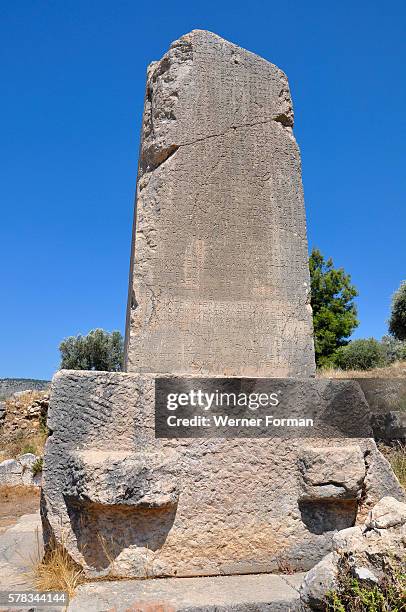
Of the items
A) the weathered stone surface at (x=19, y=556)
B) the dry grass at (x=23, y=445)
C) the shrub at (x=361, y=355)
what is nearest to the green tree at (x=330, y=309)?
the shrub at (x=361, y=355)

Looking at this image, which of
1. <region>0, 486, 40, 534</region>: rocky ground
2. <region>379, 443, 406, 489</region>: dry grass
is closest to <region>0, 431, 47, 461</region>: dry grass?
<region>0, 486, 40, 534</region>: rocky ground

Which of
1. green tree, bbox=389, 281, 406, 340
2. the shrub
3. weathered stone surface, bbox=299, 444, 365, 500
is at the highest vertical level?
green tree, bbox=389, 281, 406, 340

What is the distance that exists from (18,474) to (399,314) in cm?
1594

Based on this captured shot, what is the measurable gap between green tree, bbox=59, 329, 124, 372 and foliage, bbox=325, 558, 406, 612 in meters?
20.1

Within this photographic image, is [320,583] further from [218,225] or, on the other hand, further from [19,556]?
[218,225]

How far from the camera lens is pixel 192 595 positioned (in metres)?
2.36

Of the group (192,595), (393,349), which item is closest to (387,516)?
(192,595)

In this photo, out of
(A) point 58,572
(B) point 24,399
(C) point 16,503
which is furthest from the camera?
(B) point 24,399

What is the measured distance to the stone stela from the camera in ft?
8.49

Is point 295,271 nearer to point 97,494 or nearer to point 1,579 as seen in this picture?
point 97,494

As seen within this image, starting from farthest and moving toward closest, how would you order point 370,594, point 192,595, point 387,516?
point 192,595 < point 387,516 < point 370,594

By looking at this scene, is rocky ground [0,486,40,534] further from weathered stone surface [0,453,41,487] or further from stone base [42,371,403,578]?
stone base [42,371,403,578]

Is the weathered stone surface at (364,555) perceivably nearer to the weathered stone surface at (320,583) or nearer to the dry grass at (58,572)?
the weathered stone surface at (320,583)

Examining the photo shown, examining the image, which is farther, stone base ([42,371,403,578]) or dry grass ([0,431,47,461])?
dry grass ([0,431,47,461])
